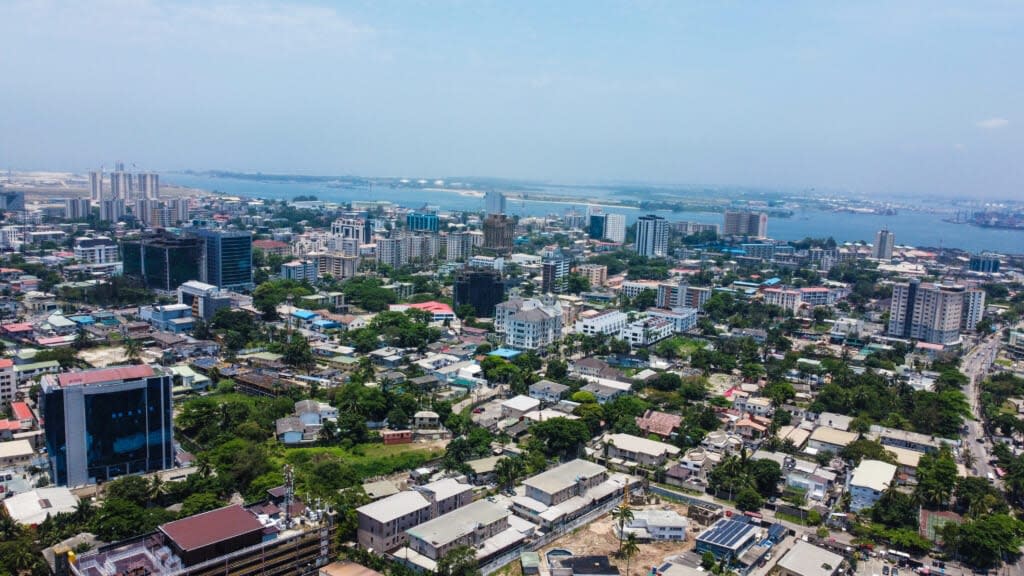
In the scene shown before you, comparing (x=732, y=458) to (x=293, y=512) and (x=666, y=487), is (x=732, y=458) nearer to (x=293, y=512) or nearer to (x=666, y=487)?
(x=666, y=487)

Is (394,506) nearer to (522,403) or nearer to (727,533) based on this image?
(727,533)

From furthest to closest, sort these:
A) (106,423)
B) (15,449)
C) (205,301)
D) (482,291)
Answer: (482,291), (205,301), (15,449), (106,423)

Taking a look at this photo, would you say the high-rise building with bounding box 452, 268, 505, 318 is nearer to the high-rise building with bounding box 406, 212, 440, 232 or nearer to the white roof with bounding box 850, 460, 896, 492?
the white roof with bounding box 850, 460, 896, 492

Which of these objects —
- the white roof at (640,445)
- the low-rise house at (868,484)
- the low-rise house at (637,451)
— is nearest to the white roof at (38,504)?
the low-rise house at (637,451)

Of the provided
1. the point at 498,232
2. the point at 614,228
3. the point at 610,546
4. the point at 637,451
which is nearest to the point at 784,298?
the point at 498,232

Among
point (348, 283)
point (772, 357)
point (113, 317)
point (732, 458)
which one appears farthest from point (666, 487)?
point (348, 283)

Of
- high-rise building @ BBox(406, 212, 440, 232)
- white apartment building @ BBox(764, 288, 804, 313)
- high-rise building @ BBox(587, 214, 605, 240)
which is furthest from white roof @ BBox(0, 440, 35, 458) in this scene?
high-rise building @ BBox(587, 214, 605, 240)
